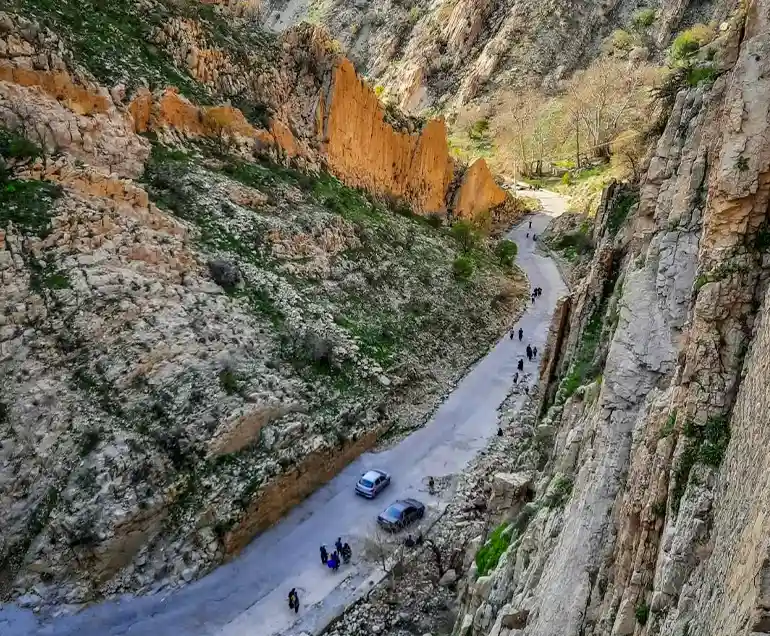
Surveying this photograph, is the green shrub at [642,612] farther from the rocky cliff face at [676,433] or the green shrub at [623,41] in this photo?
the green shrub at [623,41]

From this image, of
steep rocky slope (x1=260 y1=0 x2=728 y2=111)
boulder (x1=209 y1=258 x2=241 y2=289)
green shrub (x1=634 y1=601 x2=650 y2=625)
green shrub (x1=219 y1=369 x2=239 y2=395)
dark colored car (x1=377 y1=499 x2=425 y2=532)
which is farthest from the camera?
steep rocky slope (x1=260 y1=0 x2=728 y2=111)

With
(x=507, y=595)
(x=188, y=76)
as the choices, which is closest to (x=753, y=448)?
(x=507, y=595)

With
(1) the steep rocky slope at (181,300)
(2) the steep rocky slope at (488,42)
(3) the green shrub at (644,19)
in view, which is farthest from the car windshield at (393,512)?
(3) the green shrub at (644,19)

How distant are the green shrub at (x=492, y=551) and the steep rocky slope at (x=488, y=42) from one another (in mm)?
72282

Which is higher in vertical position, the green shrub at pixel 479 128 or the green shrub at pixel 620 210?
the green shrub at pixel 479 128

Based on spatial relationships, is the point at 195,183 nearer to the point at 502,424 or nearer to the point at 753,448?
the point at 502,424

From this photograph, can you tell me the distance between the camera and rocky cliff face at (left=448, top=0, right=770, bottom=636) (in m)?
7.31

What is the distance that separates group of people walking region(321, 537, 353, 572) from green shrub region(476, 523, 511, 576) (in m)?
4.54

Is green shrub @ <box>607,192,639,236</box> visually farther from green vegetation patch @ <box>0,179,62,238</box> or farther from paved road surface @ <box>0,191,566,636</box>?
green vegetation patch @ <box>0,179,62,238</box>

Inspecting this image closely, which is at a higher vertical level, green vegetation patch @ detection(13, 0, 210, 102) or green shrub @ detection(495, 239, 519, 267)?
green vegetation patch @ detection(13, 0, 210, 102)

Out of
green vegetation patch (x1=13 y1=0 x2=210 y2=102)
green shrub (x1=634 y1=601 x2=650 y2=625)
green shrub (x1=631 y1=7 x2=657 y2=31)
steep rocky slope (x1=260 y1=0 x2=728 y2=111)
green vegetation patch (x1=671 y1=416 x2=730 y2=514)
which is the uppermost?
green shrub (x1=631 y1=7 x2=657 y2=31)

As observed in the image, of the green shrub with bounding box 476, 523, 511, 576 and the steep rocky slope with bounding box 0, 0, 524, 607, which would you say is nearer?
the green shrub with bounding box 476, 523, 511, 576

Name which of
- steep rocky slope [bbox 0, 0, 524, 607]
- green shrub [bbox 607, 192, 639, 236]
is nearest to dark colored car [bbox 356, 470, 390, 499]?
steep rocky slope [bbox 0, 0, 524, 607]

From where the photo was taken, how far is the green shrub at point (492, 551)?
1447 centimetres
